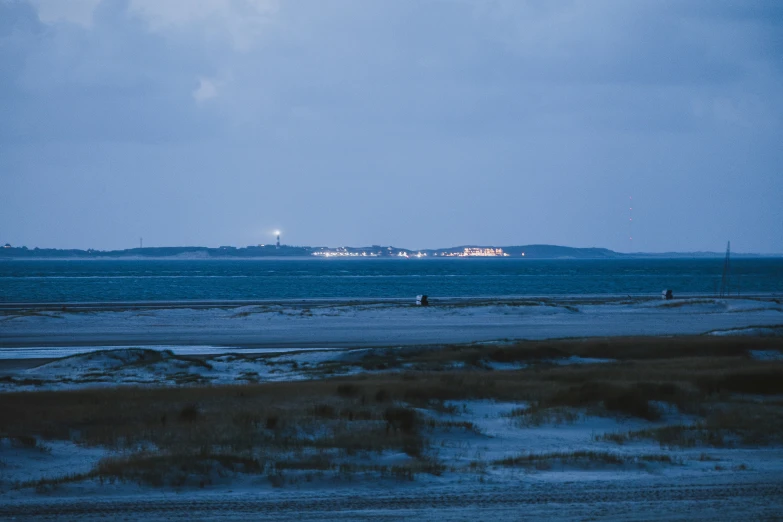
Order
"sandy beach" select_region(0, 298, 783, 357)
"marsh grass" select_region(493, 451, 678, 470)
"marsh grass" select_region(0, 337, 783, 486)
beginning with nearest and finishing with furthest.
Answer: "marsh grass" select_region(493, 451, 678, 470), "marsh grass" select_region(0, 337, 783, 486), "sandy beach" select_region(0, 298, 783, 357)

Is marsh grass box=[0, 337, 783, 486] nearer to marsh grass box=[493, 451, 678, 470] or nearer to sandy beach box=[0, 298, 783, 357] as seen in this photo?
marsh grass box=[493, 451, 678, 470]

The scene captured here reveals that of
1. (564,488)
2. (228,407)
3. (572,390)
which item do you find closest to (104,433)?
(228,407)

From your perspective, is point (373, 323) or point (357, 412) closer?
point (357, 412)

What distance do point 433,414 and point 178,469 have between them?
609 cm

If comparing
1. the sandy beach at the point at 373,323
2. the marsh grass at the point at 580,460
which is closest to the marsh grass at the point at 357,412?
the marsh grass at the point at 580,460

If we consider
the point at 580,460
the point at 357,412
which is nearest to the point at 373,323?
the point at 357,412

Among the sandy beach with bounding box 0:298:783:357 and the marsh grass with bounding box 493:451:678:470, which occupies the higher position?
the marsh grass with bounding box 493:451:678:470

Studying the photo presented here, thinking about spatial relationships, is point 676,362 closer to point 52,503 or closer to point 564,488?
point 564,488

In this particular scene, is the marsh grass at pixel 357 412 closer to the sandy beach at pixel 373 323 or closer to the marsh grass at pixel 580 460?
the marsh grass at pixel 580 460

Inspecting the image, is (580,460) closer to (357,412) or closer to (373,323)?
(357,412)

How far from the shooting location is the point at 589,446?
13.1 meters

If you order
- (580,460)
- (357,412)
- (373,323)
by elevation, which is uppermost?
(580,460)

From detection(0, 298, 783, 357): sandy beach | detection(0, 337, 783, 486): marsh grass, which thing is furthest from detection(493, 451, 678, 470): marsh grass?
detection(0, 298, 783, 357): sandy beach

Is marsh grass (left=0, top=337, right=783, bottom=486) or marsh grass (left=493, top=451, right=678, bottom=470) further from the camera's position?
marsh grass (left=0, top=337, right=783, bottom=486)
